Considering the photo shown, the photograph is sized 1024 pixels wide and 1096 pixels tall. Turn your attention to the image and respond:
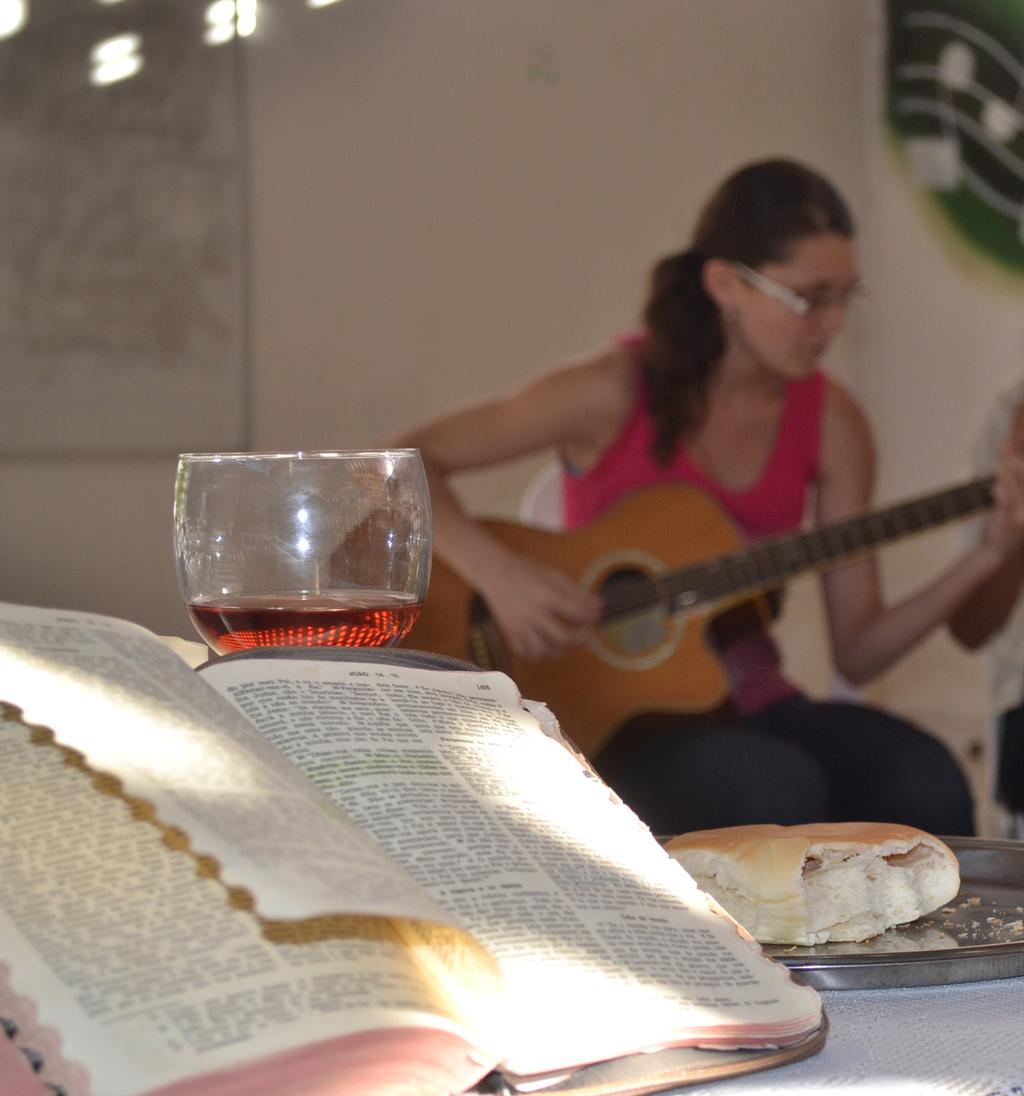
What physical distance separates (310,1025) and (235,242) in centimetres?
227

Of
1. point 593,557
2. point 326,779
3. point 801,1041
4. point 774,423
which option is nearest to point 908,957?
point 801,1041

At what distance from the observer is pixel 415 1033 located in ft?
1.01

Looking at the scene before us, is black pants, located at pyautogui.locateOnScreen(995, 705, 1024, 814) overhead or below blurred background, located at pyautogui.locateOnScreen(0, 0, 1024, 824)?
below

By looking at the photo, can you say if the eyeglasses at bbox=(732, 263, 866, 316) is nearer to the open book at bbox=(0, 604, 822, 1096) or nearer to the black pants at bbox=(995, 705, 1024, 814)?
the black pants at bbox=(995, 705, 1024, 814)

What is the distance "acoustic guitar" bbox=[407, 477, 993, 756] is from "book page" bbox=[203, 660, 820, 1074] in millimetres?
1656

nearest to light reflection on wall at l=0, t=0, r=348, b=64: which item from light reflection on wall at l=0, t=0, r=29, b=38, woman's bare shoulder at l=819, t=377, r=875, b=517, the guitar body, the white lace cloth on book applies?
light reflection on wall at l=0, t=0, r=29, b=38

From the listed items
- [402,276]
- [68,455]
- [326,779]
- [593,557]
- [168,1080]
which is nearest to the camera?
[168,1080]

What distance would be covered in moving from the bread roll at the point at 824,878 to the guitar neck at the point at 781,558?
1.61 meters

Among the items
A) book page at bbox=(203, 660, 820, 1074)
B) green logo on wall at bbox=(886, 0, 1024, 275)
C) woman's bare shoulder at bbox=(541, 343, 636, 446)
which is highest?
green logo on wall at bbox=(886, 0, 1024, 275)

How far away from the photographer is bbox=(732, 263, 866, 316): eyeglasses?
2.44 metres

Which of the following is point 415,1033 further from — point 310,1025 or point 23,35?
point 23,35

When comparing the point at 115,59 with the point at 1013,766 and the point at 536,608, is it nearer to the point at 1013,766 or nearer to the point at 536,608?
the point at 536,608

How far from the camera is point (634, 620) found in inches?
84.7

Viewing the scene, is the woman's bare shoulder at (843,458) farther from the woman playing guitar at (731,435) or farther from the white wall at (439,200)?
the white wall at (439,200)
